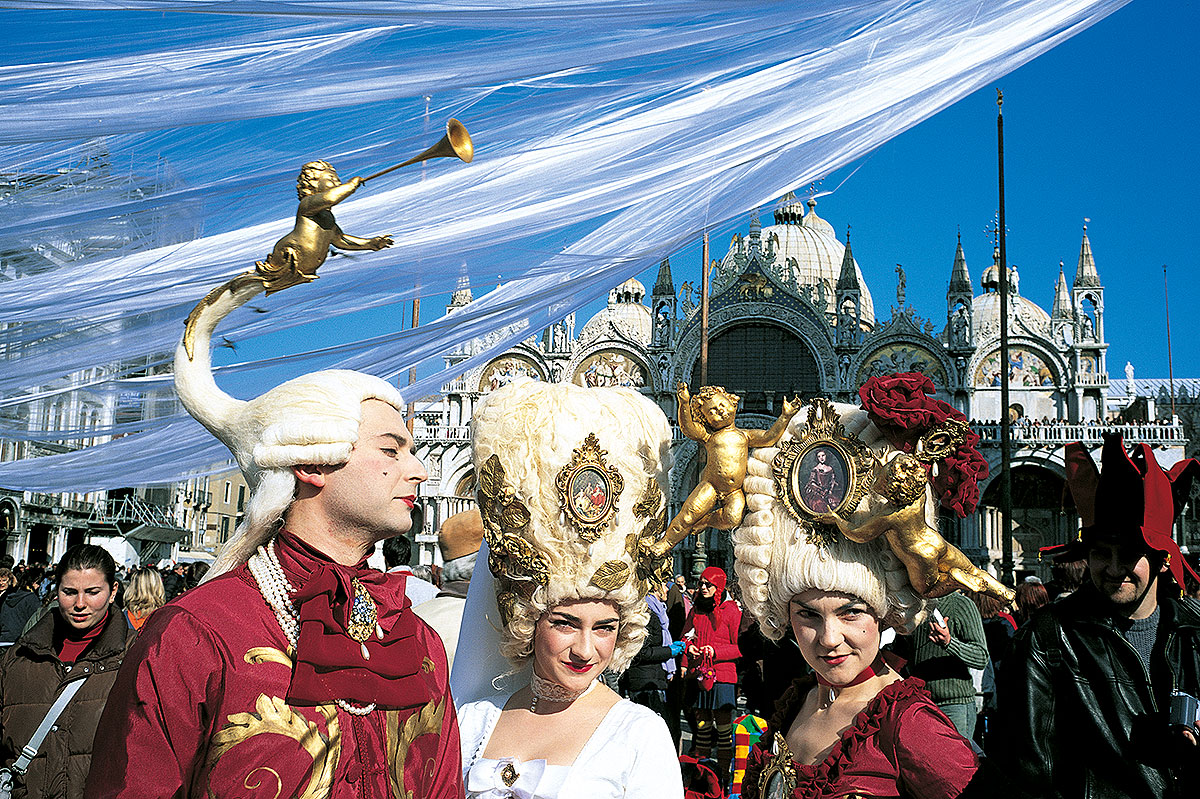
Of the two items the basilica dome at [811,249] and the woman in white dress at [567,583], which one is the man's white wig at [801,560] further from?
the basilica dome at [811,249]

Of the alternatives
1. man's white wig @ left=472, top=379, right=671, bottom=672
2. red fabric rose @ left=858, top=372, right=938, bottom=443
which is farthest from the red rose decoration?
man's white wig @ left=472, top=379, right=671, bottom=672

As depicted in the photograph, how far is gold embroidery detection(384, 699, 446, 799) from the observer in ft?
6.41

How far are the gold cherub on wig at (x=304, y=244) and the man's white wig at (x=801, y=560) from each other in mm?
1340

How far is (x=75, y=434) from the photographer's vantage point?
543 cm

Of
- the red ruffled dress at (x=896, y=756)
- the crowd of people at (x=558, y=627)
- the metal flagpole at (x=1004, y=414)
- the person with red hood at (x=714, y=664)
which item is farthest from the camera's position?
the metal flagpole at (x=1004, y=414)

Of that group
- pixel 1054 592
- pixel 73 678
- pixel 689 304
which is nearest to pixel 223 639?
pixel 73 678

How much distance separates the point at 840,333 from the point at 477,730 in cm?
3352

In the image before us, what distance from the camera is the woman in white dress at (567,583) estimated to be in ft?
8.43

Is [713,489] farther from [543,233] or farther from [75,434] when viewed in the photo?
[75,434]

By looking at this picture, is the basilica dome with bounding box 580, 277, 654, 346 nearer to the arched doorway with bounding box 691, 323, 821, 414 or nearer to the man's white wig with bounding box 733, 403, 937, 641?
the arched doorway with bounding box 691, 323, 821, 414

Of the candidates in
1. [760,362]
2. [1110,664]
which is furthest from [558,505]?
[760,362]

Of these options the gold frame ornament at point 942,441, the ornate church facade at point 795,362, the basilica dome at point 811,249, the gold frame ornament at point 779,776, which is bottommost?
the gold frame ornament at point 779,776

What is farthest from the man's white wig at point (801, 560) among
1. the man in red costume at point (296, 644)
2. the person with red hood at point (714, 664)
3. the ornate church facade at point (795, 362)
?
the ornate church facade at point (795, 362)

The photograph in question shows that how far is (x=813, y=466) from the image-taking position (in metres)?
2.78
